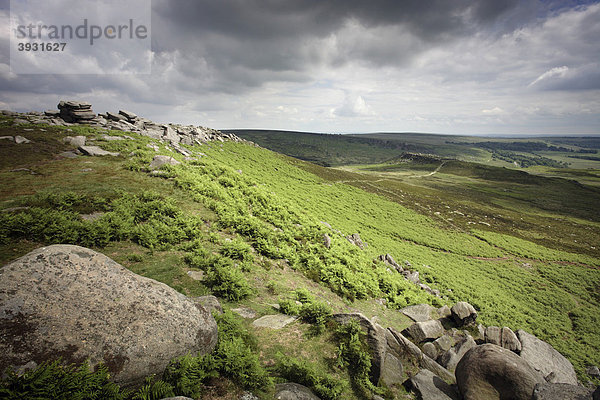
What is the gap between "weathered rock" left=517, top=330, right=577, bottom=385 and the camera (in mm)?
13019

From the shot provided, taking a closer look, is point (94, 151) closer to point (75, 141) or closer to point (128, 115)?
point (75, 141)

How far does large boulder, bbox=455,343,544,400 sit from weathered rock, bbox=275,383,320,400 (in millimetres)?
6323

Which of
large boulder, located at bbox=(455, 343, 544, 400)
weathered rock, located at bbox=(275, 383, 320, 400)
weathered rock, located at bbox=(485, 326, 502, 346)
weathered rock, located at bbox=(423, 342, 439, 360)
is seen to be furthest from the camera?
weathered rock, located at bbox=(485, 326, 502, 346)

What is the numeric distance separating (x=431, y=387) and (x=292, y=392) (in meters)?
5.94

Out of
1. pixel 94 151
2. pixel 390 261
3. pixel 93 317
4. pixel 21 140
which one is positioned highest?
pixel 21 140

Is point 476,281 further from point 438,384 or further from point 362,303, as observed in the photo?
point 438,384

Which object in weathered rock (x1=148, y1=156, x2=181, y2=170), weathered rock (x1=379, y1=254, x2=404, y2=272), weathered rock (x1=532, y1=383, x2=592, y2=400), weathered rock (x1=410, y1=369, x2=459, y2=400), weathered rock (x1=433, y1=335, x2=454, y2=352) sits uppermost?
weathered rock (x1=148, y1=156, x2=181, y2=170)

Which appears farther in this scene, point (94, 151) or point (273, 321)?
point (94, 151)

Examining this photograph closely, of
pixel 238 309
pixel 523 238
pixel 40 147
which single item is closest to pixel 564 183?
pixel 523 238

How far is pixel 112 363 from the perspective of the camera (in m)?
5.15

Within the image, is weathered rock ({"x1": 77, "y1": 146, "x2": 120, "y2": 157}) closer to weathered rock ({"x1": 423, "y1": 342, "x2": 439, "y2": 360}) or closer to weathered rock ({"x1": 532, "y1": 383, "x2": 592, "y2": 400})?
weathered rock ({"x1": 423, "y1": 342, "x2": 439, "y2": 360})

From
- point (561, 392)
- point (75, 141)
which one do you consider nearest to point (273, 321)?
point (561, 392)

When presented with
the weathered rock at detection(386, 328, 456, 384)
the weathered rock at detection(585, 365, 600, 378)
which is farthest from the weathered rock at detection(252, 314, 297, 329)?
the weathered rock at detection(585, 365, 600, 378)

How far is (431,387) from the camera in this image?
8656 millimetres
